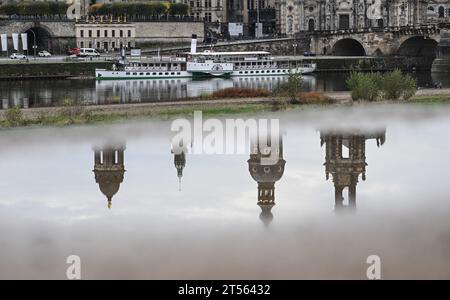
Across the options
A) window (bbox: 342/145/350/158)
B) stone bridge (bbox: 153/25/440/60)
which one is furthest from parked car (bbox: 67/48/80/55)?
window (bbox: 342/145/350/158)

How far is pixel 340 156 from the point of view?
81.5 feet

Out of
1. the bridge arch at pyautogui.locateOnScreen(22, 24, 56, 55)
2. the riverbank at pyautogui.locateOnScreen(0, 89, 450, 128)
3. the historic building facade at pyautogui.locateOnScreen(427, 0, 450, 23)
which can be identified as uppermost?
the historic building facade at pyautogui.locateOnScreen(427, 0, 450, 23)

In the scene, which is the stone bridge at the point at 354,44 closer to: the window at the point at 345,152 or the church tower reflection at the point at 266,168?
the church tower reflection at the point at 266,168

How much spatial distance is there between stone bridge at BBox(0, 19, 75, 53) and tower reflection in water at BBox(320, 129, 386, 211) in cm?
5954

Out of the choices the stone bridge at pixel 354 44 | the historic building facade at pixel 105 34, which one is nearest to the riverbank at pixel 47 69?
the historic building facade at pixel 105 34

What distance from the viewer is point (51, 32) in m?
86.6

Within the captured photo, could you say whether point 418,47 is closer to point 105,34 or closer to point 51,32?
point 105,34

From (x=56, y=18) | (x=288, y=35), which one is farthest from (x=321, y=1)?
(x=56, y=18)

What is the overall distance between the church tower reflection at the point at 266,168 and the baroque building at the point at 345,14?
211 ft

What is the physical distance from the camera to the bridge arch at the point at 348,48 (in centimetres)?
8875

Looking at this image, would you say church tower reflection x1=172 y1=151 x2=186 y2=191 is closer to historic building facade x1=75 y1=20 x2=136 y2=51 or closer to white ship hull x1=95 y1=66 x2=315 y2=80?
white ship hull x1=95 y1=66 x2=315 y2=80

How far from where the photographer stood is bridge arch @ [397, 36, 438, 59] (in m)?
84.0

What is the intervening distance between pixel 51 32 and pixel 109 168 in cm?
6501
